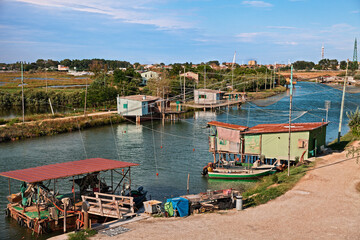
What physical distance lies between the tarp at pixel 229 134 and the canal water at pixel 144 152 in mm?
3477

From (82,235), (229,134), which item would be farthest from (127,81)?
(82,235)

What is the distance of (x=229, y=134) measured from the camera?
3244cm

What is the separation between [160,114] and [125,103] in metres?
6.64

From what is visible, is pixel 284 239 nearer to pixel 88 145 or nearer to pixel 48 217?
pixel 48 217

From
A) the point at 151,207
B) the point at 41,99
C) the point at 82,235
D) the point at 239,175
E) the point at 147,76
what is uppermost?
the point at 147,76

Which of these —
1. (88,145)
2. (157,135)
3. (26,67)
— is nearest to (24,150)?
(88,145)

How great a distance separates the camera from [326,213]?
59.9 ft

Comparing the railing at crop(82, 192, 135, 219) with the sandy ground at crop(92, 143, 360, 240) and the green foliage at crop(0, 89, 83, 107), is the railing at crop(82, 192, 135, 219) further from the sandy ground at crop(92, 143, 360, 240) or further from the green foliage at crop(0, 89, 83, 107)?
the green foliage at crop(0, 89, 83, 107)

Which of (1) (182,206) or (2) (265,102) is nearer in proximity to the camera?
(1) (182,206)

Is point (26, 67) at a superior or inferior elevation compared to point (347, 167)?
superior

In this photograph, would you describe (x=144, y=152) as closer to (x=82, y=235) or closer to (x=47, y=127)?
(x=47, y=127)

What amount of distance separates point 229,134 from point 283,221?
15.4 meters

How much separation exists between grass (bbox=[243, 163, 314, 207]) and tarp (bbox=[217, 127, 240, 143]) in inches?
248

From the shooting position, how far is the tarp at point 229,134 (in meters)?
32.2
